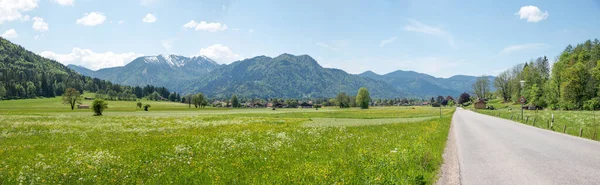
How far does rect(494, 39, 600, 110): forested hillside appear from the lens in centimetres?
8100

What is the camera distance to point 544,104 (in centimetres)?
10894

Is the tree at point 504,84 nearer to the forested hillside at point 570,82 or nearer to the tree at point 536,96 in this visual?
the forested hillside at point 570,82

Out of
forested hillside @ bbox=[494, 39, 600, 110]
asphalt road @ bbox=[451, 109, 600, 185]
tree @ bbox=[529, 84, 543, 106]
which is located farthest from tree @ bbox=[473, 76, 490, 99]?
asphalt road @ bbox=[451, 109, 600, 185]

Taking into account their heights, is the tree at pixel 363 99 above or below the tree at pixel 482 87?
below

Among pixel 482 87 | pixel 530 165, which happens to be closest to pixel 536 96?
pixel 482 87

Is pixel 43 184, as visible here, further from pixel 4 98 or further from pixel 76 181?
pixel 4 98

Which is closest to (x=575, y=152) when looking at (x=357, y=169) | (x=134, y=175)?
(x=357, y=169)

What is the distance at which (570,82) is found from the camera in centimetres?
8244

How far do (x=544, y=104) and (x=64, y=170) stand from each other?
436 feet

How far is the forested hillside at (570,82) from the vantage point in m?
81.0

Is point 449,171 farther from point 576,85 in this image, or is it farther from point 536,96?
point 536,96

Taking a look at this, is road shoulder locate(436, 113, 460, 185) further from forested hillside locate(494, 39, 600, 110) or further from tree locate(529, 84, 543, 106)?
tree locate(529, 84, 543, 106)

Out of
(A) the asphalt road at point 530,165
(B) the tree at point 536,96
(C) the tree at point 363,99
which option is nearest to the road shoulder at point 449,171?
(A) the asphalt road at point 530,165

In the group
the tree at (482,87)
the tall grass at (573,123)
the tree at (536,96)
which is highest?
the tree at (482,87)
